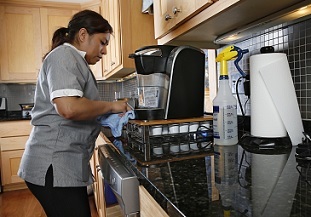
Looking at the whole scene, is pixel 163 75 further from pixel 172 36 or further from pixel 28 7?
pixel 28 7

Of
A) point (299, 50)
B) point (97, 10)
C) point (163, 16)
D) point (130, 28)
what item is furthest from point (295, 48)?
point (97, 10)

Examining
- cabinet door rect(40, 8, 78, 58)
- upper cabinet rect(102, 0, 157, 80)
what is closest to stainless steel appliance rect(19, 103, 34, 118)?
cabinet door rect(40, 8, 78, 58)

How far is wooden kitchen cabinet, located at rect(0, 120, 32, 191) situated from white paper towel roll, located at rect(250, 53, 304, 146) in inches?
106

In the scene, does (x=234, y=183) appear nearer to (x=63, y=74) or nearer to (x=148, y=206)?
(x=148, y=206)

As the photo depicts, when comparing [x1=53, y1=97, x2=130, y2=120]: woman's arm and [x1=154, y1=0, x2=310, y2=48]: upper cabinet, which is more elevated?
[x1=154, y1=0, x2=310, y2=48]: upper cabinet

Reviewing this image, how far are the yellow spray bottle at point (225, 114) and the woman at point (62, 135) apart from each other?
0.43 m

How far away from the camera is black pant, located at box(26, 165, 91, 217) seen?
3.06ft

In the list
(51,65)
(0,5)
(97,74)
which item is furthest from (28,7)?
(51,65)

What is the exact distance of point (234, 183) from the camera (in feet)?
1.68

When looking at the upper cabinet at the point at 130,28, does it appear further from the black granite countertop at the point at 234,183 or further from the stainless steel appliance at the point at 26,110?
the stainless steel appliance at the point at 26,110

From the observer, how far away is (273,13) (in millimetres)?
844

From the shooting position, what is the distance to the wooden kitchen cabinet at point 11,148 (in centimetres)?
271

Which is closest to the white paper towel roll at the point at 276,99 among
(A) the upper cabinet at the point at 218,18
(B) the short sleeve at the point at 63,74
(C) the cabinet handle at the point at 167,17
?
(A) the upper cabinet at the point at 218,18

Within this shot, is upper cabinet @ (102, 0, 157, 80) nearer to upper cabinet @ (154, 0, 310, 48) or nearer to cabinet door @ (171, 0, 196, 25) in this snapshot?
upper cabinet @ (154, 0, 310, 48)
